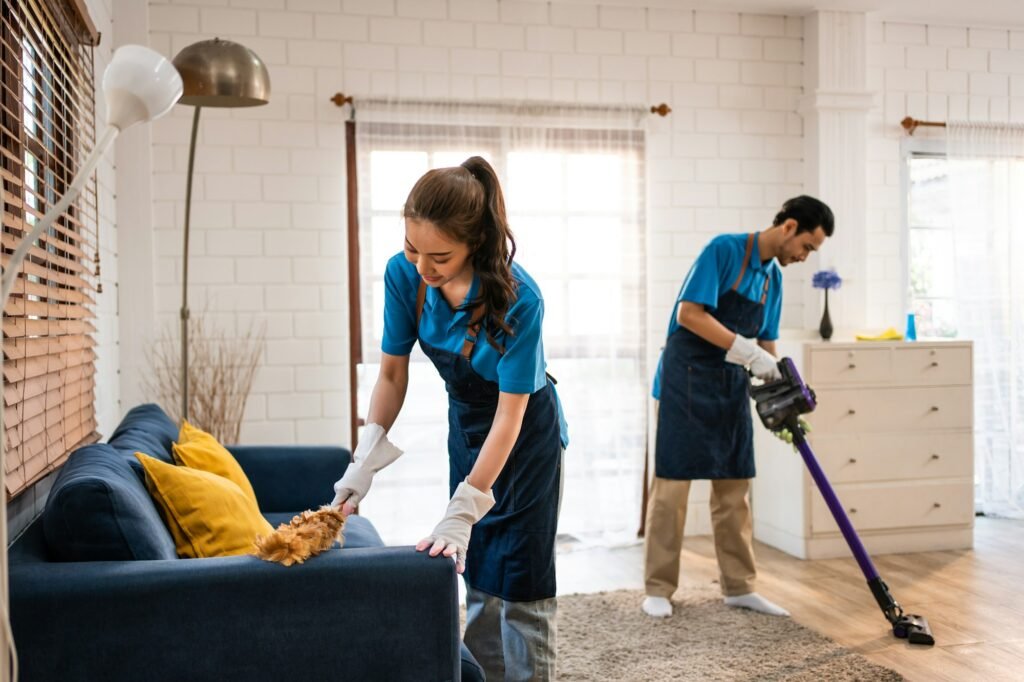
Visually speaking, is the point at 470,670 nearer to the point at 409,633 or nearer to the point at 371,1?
the point at 409,633

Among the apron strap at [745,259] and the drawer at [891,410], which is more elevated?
the apron strap at [745,259]

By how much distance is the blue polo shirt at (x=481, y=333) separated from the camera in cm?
186

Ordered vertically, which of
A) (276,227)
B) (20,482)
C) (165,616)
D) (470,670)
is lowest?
(470,670)

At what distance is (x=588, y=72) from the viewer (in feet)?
15.7

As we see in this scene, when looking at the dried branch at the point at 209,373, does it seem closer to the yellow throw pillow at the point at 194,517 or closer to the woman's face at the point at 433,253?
the yellow throw pillow at the point at 194,517

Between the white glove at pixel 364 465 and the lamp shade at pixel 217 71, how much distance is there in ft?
5.34

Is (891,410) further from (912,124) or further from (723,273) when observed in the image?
(912,124)

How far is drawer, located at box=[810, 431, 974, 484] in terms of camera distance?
171 inches

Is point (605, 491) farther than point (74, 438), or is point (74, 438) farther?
point (605, 491)

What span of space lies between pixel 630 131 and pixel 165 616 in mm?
3656

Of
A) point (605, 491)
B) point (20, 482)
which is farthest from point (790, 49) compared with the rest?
point (20, 482)

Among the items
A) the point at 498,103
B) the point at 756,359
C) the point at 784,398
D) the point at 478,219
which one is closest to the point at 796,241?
the point at 756,359

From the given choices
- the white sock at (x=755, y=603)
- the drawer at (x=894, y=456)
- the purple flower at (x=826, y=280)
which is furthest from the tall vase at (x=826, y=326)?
the white sock at (x=755, y=603)

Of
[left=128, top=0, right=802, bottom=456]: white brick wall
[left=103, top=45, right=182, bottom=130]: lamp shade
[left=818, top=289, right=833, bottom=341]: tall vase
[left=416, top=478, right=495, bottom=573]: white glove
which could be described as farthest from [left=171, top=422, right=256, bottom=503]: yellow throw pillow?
[left=818, top=289, right=833, bottom=341]: tall vase
